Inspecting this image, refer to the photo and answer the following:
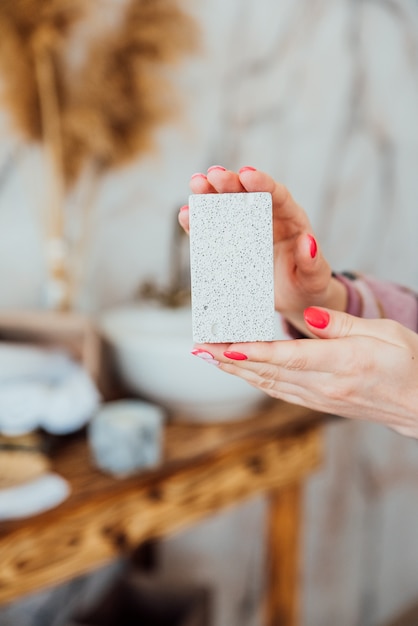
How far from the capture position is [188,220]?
0.61m

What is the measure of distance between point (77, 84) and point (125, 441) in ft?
2.30

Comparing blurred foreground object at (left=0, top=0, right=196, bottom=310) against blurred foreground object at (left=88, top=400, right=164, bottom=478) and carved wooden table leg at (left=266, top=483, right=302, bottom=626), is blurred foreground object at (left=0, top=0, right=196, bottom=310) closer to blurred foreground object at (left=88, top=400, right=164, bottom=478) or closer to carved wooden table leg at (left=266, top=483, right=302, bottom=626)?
blurred foreground object at (left=88, top=400, right=164, bottom=478)

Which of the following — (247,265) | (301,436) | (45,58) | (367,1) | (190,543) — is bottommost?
(190,543)

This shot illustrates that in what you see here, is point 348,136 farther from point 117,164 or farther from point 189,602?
point 189,602

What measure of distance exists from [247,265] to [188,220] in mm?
77

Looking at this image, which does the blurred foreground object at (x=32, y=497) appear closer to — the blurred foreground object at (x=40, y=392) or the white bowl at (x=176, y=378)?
the blurred foreground object at (x=40, y=392)

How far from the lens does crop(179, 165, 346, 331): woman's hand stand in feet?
1.87

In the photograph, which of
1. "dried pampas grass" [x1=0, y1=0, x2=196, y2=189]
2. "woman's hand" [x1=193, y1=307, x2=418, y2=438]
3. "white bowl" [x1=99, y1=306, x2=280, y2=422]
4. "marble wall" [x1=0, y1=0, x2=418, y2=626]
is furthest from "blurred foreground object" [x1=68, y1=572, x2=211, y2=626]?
"woman's hand" [x1=193, y1=307, x2=418, y2=438]

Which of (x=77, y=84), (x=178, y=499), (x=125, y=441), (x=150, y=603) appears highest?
(x=77, y=84)

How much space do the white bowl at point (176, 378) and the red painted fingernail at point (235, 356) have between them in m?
0.55

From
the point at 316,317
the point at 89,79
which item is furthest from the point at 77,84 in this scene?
the point at 316,317

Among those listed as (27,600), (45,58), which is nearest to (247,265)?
(45,58)

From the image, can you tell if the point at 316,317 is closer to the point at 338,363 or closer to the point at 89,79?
the point at 338,363

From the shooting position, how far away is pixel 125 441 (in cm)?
99
